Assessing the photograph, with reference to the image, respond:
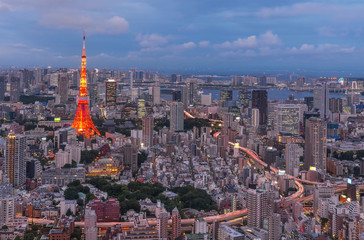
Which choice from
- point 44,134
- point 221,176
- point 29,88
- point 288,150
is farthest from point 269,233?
point 29,88

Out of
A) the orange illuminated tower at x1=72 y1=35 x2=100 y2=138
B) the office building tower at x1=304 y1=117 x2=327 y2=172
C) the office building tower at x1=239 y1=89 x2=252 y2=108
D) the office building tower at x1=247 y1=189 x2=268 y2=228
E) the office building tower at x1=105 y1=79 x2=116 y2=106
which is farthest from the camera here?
A: the office building tower at x1=239 y1=89 x2=252 y2=108

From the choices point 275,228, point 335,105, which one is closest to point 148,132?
point 275,228

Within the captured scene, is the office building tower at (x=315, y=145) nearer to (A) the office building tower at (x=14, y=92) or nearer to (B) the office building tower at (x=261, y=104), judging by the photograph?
(B) the office building tower at (x=261, y=104)

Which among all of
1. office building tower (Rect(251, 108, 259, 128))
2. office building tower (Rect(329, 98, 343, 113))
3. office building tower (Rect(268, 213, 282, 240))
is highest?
office building tower (Rect(329, 98, 343, 113))

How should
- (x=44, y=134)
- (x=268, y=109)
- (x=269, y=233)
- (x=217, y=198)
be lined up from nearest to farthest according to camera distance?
(x=269, y=233) < (x=217, y=198) < (x=44, y=134) < (x=268, y=109)

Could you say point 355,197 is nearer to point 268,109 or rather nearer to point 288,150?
point 288,150

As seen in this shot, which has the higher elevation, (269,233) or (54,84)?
(54,84)

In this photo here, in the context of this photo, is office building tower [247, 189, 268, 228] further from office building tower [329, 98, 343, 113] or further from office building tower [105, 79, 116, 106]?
office building tower [105, 79, 116, 106]

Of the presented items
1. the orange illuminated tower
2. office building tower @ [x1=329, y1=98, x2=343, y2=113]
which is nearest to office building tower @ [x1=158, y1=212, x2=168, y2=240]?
the orange illuminated tower
